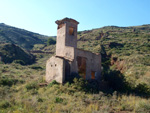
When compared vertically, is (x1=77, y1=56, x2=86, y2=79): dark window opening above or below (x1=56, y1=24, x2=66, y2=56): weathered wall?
below

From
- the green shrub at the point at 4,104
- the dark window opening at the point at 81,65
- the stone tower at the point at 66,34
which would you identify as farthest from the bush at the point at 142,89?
the green shrub at the point at 4,104

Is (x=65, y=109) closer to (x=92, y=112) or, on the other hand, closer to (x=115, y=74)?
(x=92, y=112)

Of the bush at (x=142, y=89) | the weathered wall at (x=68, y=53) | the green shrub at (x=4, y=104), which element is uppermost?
the weathered wall at (x=68, y=53)

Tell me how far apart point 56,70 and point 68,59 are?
5.45 feet

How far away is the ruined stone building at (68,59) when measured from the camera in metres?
14.2

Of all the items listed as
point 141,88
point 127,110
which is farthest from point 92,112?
point 141,88

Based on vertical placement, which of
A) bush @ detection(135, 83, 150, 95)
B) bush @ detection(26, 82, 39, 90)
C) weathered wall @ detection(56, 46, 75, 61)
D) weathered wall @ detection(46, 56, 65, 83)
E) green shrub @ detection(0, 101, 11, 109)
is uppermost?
weathered wall @ detection(56, 46, 75, 61)

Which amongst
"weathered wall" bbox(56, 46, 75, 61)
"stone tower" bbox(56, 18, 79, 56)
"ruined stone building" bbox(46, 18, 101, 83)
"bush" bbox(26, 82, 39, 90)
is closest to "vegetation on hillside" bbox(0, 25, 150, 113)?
"bush" bbox(26, 82, 39, 90)

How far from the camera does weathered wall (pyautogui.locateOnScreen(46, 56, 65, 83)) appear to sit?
13.6m

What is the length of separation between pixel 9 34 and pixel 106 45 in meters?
43.5

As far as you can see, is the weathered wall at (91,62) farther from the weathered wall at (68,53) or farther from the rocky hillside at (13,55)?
the rocky hillside at (13,55)

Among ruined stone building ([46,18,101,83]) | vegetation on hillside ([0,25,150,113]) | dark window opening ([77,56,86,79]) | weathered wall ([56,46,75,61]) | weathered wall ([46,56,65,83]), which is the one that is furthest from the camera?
dark window opening ([77,56,86,79])

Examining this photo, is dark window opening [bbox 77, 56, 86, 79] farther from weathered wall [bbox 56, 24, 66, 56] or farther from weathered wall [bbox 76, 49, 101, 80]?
weathered wall [bbox 56, 24, 66, 56]

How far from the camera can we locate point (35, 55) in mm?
43938
